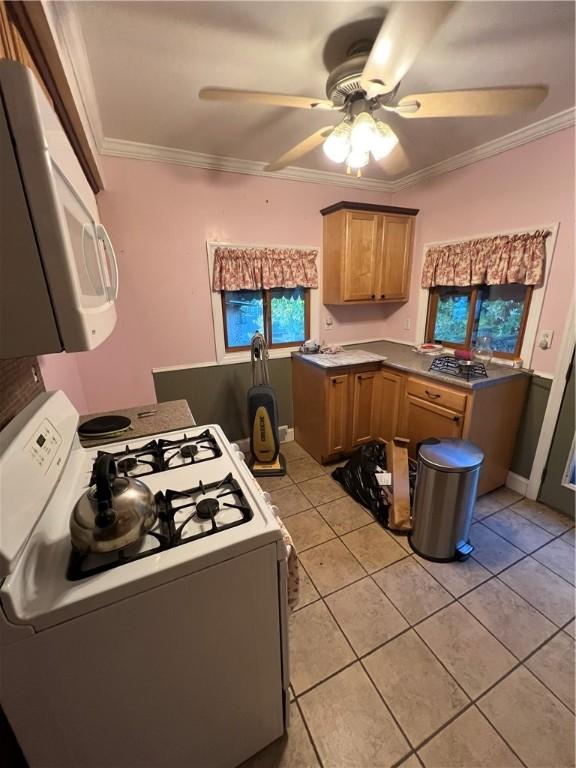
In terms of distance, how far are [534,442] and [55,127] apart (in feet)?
9.77

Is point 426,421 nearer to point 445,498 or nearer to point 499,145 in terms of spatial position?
point 445,498

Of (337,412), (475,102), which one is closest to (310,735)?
(337,412)

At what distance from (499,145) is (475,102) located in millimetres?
1317

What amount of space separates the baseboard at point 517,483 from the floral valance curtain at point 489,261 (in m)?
1.44

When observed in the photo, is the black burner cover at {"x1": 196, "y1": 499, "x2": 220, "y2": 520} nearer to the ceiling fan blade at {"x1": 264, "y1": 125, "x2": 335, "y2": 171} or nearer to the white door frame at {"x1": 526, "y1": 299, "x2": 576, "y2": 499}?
the ceiling fan blade at {"x1": 264, "y1": 125, "x2": 335, "y2": 171}

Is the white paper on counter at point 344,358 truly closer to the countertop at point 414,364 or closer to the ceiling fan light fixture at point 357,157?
the countertop at point 414,364

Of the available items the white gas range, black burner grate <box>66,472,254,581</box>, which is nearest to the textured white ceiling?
Result: the white gas range

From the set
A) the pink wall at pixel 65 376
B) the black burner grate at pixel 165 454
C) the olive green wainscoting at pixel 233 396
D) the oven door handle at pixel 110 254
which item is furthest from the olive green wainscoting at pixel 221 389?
the oven door handle at pixel 110 254

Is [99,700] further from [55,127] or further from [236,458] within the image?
[55,127]

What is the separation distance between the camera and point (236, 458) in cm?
116

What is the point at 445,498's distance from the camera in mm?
1752

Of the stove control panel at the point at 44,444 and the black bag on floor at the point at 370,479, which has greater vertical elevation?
the stove control panel at the point at 44,444

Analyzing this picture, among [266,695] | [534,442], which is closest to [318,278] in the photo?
[534,442]

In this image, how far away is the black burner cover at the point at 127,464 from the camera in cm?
109
